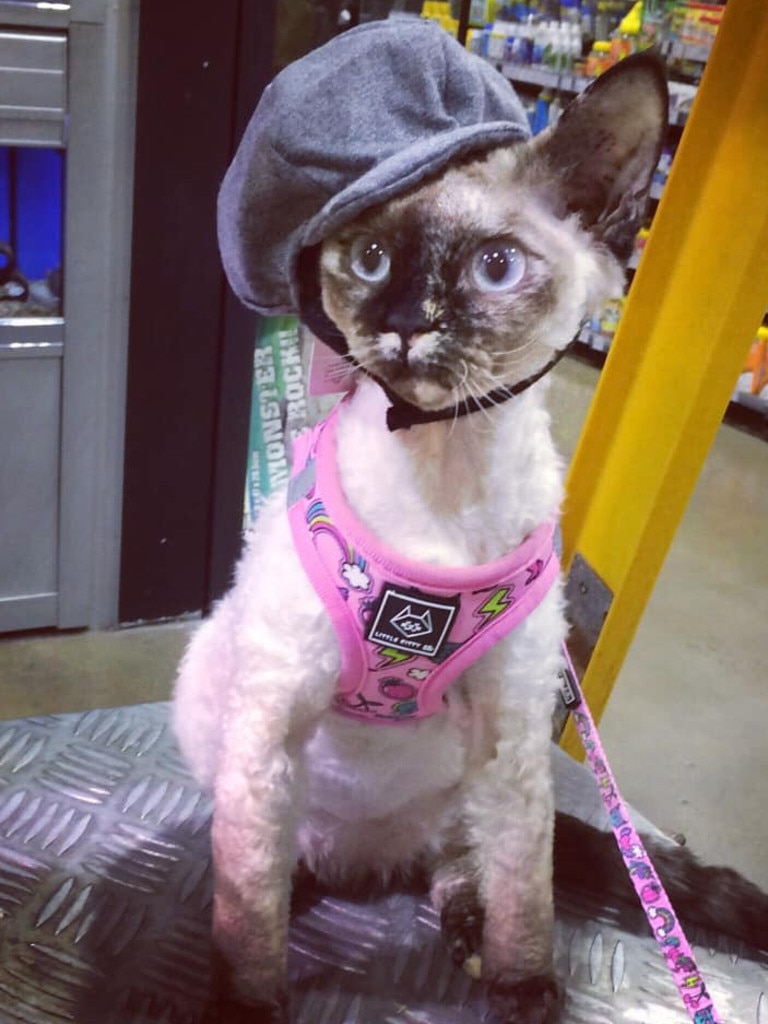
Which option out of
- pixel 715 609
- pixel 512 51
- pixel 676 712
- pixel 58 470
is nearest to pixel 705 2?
pixel 512 51

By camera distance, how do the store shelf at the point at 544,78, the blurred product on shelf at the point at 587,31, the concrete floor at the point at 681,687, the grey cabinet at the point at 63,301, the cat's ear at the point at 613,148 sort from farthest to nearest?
the store shelf at the point at 544,78, the blurred product on shelf at the point at 587,31, the concrete floor at the point at 681,687, the grey cabinet at the point at 63,301, the cat's ear at the point at 613,148

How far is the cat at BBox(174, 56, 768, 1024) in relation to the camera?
0.65m

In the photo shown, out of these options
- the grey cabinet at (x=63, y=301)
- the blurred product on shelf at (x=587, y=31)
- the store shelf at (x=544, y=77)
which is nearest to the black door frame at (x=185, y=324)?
the grey cabinet at (x=63, y=301)

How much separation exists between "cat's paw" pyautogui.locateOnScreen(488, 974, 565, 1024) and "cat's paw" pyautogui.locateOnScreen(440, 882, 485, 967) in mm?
48

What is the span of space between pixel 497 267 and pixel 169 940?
2.10ft

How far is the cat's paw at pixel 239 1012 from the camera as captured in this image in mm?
813

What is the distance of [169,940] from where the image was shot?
91 centimetres

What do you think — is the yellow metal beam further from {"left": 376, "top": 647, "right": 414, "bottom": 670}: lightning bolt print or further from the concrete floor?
the concrete floor

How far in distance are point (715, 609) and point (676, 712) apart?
0.45 metres

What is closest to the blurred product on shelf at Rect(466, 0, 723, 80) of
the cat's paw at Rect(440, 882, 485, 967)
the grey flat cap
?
the grey flat cap

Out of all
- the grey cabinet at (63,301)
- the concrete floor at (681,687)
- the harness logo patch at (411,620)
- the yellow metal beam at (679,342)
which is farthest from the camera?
the concrete floor at (681,687)

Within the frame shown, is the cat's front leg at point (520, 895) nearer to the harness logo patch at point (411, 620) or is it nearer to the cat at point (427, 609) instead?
the cat at point (427, 609)

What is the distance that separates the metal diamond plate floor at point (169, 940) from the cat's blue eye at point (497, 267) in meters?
0.60

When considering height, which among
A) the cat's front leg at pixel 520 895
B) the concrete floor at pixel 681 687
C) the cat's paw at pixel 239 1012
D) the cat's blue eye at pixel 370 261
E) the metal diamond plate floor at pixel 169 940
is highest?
the cat's blue eye at pixel 370 261
